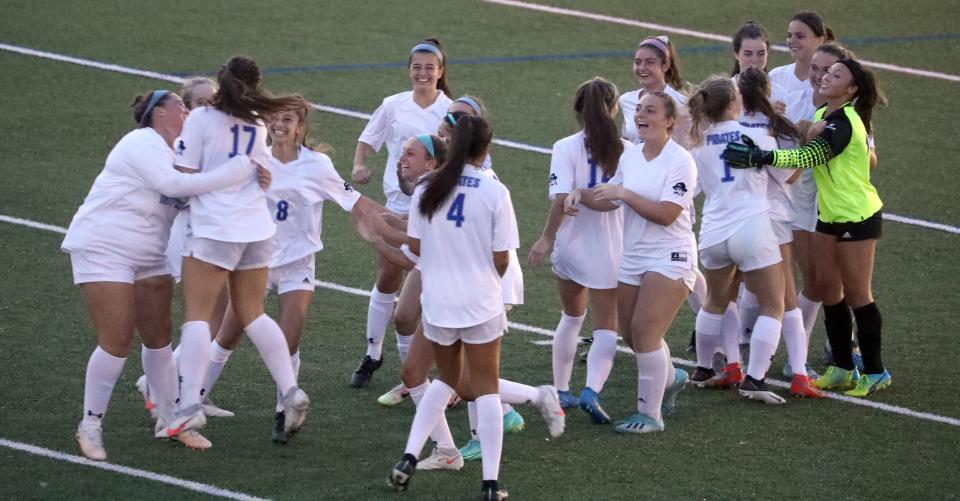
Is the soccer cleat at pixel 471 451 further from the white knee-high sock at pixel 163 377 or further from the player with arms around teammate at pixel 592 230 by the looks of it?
the white knee-high sock at pixel 163 377

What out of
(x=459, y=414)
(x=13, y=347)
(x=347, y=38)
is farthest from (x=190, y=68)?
(x=459, y=414)

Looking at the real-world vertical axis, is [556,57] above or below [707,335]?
above

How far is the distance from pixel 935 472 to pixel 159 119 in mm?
4725

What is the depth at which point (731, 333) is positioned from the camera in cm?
912

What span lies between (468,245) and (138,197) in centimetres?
198

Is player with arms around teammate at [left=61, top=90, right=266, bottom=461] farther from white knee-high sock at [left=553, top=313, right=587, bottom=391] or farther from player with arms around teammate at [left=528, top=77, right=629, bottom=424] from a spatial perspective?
white knee-high sock at [left=553, top=313, right=587, bottom=391]

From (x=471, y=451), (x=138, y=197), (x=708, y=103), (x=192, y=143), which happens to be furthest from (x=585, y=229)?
(x=138, y=197)

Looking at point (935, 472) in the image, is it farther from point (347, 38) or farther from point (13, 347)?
point (347, 38)

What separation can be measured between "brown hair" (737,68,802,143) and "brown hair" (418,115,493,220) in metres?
2.43

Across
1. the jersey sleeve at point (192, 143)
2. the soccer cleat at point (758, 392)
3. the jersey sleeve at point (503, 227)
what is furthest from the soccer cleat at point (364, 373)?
the jersey sleeve at point (503, 227)

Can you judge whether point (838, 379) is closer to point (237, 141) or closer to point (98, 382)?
point (237, 141)

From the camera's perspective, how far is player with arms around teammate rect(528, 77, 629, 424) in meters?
8.20

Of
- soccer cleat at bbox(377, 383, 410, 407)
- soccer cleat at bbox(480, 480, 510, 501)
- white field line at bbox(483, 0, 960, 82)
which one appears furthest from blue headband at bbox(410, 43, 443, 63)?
white field line at bbox(483, 0, 960, 82)

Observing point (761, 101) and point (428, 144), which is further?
point (761, 101)
